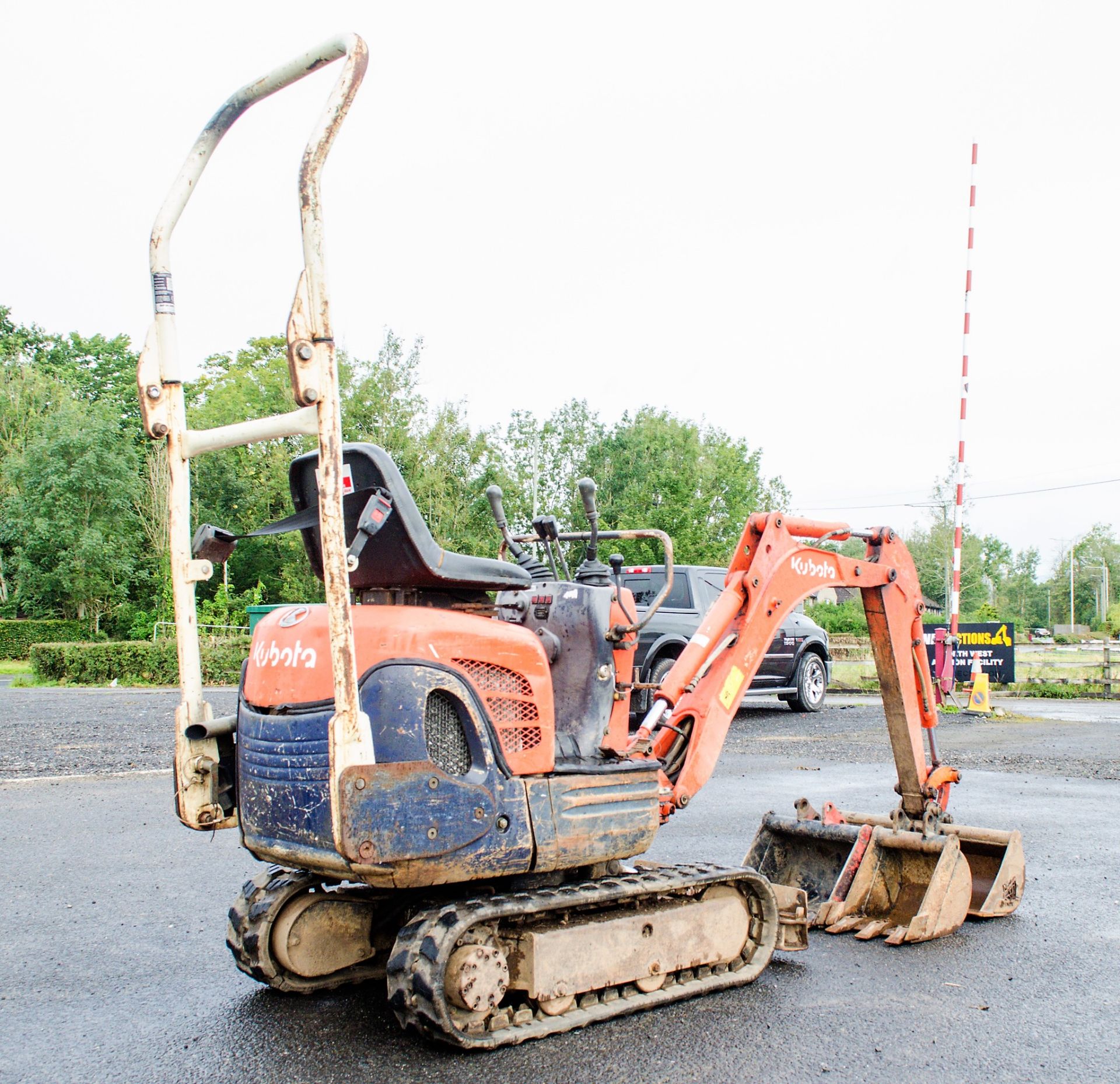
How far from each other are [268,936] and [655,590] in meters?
10.8

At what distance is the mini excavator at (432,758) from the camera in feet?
12.2

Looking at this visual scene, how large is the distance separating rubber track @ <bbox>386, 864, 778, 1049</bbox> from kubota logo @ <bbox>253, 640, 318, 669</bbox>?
100 centimetres

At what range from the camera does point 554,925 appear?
4.21 metres

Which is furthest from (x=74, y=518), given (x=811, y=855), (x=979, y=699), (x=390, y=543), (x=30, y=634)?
(x=390, y=543)

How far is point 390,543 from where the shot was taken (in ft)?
13.6

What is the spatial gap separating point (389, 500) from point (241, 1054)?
203cm

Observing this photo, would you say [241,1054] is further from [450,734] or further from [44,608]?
[44,608]

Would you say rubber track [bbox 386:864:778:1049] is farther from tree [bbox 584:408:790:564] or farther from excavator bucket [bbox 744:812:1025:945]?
tree [bbox 584:408:790:564]

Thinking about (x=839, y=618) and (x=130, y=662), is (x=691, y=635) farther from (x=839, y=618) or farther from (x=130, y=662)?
(x=839, y=618)

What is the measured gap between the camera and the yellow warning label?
5.36m

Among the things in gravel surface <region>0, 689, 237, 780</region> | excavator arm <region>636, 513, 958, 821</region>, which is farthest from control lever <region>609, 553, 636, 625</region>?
gravel surface <region>0, 689, 237, 780</region>

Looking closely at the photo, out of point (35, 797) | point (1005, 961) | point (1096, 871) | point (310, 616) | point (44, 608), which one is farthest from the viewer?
point (44, 608)

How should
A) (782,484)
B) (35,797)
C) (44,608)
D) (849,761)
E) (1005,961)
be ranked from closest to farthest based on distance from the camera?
(1005,961)
(35,797)
(849,761)
(44,608)
(782,484)

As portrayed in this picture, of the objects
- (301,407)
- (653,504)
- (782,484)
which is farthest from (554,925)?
(782,484)
